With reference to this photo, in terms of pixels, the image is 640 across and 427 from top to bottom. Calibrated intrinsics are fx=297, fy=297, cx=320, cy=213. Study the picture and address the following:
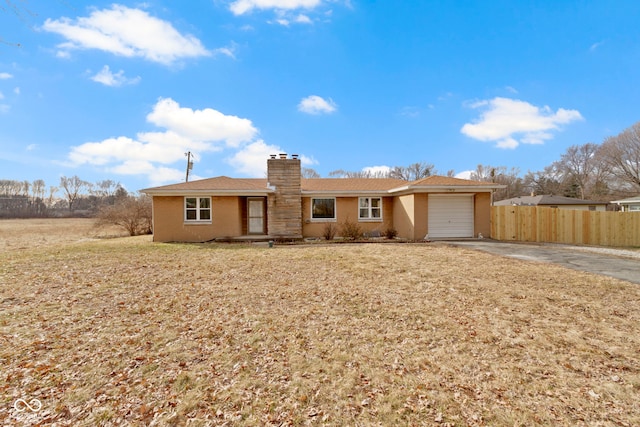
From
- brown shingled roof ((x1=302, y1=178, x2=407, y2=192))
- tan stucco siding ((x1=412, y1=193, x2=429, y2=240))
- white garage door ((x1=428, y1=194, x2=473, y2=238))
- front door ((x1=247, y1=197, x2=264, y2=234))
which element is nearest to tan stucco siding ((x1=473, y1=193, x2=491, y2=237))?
white garage door ((x1=428, y1=194, x2=473, y2=238))

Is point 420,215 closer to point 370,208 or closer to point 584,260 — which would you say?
point 370,208

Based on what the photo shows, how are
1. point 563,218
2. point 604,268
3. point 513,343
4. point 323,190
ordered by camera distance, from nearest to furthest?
1. point 513,343
2. point 604,268
3. point 563,218
4. point 323,190

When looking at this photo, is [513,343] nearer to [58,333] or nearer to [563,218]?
[58,333]

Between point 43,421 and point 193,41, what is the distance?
11077 millimetres

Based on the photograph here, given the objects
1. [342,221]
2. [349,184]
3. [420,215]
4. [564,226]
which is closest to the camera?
Result: [420,215]

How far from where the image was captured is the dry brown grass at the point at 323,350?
268 cm

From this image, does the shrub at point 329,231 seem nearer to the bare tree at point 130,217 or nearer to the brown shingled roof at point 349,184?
the brown shingled roof at point 349,184

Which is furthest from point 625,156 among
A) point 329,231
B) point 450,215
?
point 329,231

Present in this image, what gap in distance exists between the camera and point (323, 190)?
52.0 feet

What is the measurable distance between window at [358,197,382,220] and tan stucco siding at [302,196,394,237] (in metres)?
0.24

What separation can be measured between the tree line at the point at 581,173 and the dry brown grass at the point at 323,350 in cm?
3231

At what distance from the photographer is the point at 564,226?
1480cm

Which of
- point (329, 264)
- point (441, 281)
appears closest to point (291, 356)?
point (441, 281)

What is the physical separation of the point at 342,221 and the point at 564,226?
1106cm
